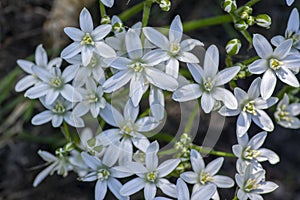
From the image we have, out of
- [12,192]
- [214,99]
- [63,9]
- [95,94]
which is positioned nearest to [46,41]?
[63,9]

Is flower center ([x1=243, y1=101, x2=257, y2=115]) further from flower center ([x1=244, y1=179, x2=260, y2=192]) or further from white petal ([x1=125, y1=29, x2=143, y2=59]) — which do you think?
white petal ([x1=125, y1=29, x2=143, y2=59])

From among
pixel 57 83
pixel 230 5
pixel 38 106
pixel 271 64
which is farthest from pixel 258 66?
pixel 38 106

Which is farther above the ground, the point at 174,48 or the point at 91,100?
the point at 174,48

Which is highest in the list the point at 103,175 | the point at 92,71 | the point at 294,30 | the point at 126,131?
the point at 294,30

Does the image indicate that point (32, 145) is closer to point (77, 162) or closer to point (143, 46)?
point (77, 162)

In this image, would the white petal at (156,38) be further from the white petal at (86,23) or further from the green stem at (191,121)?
the green stem at (191,121)

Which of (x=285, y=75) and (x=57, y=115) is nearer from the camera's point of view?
(x=285, y=75)

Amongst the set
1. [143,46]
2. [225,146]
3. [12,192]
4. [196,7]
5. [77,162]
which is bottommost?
[12,192]

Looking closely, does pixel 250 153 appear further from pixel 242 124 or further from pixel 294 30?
pixel 294 30
